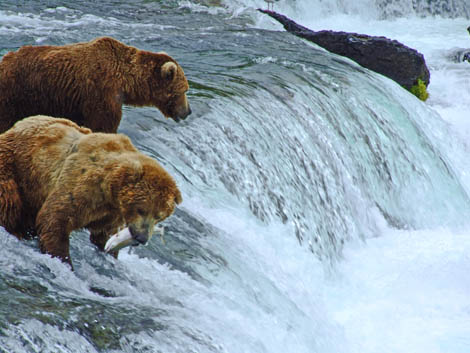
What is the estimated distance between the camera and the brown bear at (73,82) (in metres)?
4.57

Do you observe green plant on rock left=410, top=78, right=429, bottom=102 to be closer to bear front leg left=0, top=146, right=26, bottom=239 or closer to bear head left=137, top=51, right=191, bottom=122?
bear head left=137, top=51, right=191, bottom=122

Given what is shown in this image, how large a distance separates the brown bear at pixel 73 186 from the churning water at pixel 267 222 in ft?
0.56

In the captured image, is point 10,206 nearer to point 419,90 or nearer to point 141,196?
point 141,196

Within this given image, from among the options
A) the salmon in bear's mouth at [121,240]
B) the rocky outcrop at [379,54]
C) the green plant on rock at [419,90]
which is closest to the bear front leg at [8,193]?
the salmon in bear's mouth at [121,240]

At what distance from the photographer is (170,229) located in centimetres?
451

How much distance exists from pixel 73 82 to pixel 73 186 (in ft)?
5.27

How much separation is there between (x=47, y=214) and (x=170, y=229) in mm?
1411

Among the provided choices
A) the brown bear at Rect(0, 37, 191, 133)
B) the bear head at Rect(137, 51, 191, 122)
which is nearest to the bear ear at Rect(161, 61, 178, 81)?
the bear head at Rect(137, 51, 191, 122)

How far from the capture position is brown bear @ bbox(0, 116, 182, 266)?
3092 millimetres

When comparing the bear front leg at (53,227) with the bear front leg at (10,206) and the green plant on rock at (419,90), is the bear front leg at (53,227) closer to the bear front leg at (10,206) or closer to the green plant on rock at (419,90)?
the bear front leg at (10,206)

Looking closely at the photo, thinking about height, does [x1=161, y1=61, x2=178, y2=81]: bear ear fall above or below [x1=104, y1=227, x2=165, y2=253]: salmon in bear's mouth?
above

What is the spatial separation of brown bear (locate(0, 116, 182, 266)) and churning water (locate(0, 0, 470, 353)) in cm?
17

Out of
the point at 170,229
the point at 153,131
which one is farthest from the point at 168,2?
the point at 170,229

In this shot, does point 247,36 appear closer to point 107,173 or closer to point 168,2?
point 168,2
